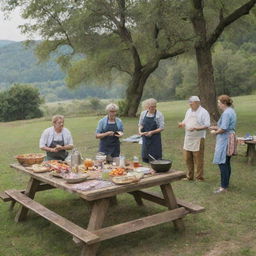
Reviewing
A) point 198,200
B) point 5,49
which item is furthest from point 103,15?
point 5,49

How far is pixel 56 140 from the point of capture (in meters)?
6.97

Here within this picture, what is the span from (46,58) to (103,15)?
26.4 ft

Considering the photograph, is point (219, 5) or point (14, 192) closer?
point (14, 192)

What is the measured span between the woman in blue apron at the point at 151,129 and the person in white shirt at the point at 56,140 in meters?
1.57

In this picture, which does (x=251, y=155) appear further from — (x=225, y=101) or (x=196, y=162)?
(x=225, y=101)

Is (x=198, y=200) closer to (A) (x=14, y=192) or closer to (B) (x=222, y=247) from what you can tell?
(B) (x=222, y=247)

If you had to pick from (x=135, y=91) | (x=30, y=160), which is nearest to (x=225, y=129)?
(x=30, y=160)

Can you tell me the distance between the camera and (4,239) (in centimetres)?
589

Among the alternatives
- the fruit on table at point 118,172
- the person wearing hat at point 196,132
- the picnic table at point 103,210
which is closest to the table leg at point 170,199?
the picnic table at point 103,210

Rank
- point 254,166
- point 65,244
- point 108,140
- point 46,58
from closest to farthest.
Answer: point 65,244 < point 108,140 < point 254,166 < point 46,58

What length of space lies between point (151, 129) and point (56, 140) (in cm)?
190

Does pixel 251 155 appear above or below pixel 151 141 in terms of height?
below

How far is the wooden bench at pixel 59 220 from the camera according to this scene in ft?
15.3

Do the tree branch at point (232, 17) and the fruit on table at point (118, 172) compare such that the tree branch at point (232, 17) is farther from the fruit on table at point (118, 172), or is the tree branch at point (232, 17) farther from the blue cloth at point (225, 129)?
the fruit on table at point (118, 172)
